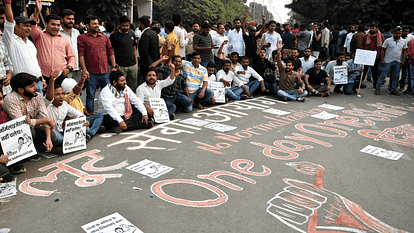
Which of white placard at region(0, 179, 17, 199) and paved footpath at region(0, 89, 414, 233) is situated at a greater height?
paved footpath at region(0, 89, 414, 233)

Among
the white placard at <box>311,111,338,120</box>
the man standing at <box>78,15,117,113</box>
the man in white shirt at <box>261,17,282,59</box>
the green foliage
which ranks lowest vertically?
the white placard at <box>311,111,338,120</box>

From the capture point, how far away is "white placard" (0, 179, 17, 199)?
3.42m

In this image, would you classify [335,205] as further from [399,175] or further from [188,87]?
[188,87]

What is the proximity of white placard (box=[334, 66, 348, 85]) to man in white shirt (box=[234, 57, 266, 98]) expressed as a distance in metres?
2.43

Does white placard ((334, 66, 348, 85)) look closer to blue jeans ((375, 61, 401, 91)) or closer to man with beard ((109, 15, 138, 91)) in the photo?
blue jeans ((375, 61, 401, 91))

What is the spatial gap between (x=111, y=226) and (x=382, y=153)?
159 inches

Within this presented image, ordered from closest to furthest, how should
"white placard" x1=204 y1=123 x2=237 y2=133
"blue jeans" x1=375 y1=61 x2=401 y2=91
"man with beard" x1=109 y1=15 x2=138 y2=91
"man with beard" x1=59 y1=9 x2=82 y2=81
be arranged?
"man with beard" x1=59 y1=9 x2=82 y2=81
"white placard" x1=204 y1=123 x2=237 y2=133
"man with beard" x1=109 y1=15 x2=138 y2=91
"blue jeans" x1=375 y1=61 x2=401 y2=91

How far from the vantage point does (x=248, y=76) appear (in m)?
9.23

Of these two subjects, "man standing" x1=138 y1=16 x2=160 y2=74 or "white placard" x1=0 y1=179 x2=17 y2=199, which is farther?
Answer: "man standing" x1=138 y1=16 x2=160 y2=74

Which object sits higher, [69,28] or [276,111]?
[69,28]

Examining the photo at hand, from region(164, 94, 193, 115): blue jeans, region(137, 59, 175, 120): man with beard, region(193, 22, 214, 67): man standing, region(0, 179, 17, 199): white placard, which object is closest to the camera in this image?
region(0, 179, 17, 199): white placard

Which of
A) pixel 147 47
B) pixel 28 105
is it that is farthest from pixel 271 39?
pixel 28 105

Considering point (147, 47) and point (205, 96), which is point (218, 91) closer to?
point (205, 96)

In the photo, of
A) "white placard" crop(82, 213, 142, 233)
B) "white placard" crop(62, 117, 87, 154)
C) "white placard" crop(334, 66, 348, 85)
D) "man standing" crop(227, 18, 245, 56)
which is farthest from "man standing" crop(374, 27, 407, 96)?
"white placard" crop(82, 213, 142, 233)
